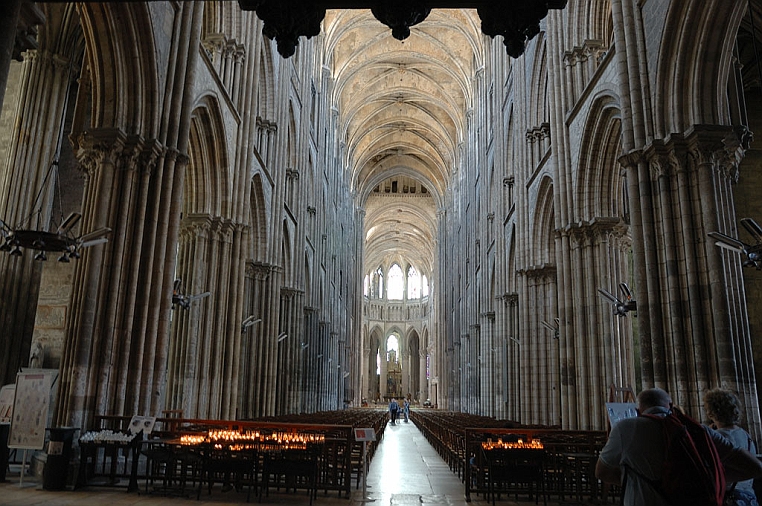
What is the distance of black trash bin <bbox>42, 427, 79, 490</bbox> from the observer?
879cm

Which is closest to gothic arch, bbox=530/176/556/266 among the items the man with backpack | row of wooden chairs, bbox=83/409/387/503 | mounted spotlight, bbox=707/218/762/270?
mounted spotlight, bbox=707/218/762/270

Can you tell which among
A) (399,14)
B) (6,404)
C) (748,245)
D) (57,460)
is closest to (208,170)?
(6,404)

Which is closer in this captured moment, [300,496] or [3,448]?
[300,496]

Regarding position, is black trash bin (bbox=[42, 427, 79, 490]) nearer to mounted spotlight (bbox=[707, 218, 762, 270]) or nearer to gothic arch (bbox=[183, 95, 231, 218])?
gothic arch (bbox=[183, 95, 231, 218])

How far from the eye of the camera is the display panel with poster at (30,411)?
28.9 ft

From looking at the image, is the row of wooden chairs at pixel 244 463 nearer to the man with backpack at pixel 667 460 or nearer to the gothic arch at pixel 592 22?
the man with backpack at pixel 667 460

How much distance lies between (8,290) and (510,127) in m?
20.5

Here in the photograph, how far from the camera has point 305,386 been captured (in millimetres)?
31609

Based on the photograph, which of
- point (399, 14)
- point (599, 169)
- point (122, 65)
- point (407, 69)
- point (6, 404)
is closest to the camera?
point (399, 14)

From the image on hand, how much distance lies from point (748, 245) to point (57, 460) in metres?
10.8

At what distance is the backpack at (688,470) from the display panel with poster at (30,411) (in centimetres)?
850

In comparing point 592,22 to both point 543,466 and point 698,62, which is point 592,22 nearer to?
point 698,62

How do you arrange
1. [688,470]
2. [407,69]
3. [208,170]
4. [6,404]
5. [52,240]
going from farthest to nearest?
[407,69], [208,170], [6,404], [52,240], [688,470]

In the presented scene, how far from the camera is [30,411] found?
8969 millimetres
